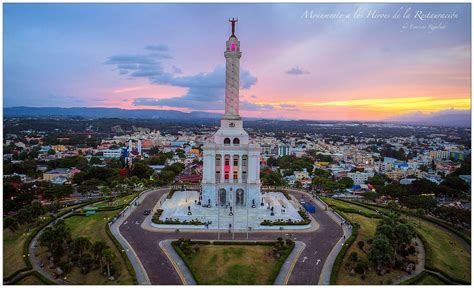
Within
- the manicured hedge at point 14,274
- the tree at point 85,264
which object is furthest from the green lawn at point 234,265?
the manicured hedge at point 14,274

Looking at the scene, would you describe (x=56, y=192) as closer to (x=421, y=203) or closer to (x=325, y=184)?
(x=325, y=184)

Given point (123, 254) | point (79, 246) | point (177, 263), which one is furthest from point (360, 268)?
point (79, 246)

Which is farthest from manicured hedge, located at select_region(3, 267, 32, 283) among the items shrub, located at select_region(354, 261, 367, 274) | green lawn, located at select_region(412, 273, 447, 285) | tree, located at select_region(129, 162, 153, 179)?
tree, located at select_region(129, 162, 153, 179)

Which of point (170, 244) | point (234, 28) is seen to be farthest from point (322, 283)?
point (234, 28)

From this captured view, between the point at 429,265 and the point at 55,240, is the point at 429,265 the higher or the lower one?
the lower one

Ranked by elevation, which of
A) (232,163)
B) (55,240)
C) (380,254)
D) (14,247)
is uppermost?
(232,163)

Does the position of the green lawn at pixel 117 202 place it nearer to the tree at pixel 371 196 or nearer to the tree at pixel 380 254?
the tree at pixel 380 254

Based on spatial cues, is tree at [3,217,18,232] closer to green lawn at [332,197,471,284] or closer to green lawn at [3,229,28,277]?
green lawn at [3,229,28,277]
